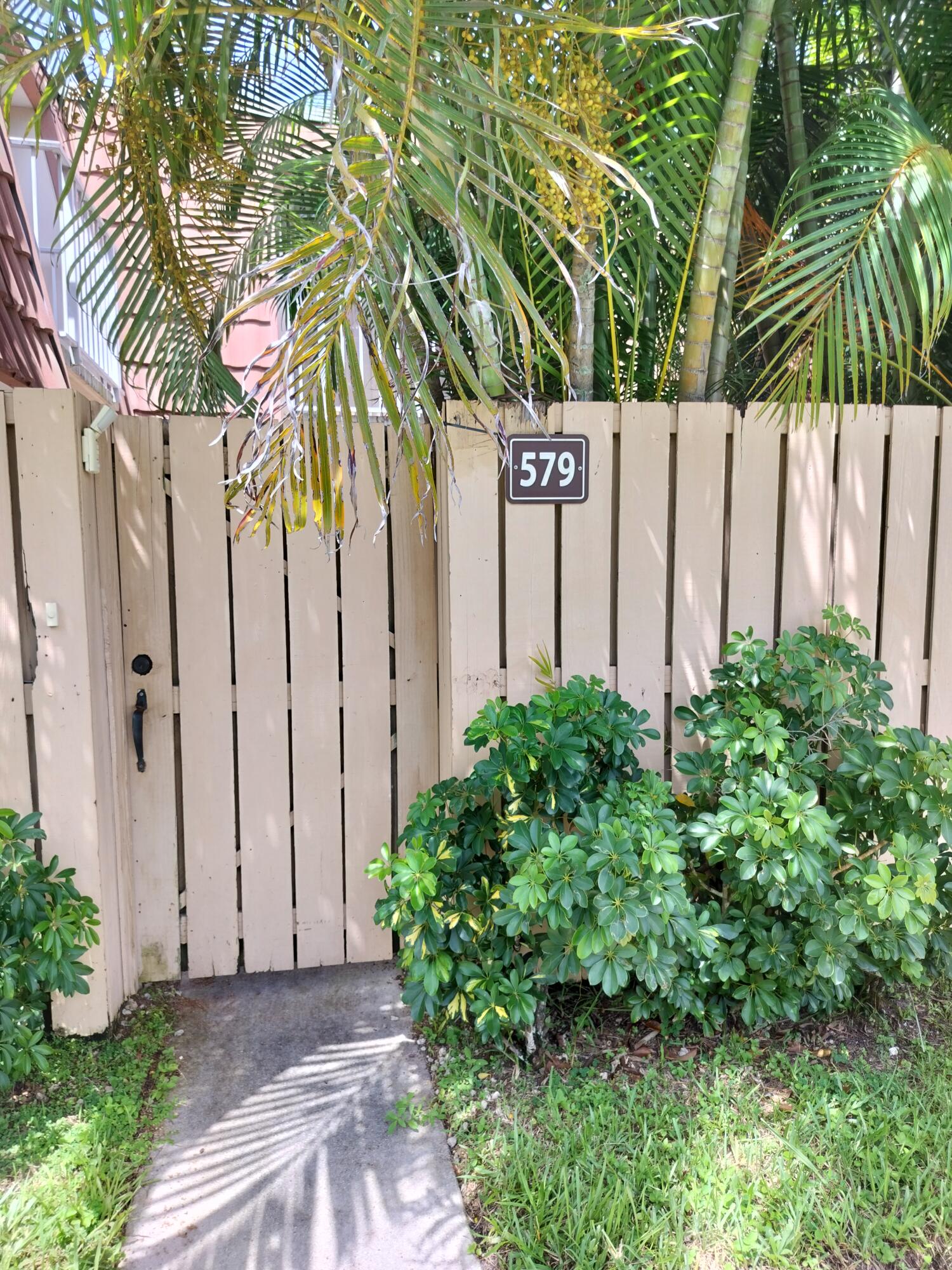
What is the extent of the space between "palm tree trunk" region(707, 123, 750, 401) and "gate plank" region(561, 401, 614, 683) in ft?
1.82

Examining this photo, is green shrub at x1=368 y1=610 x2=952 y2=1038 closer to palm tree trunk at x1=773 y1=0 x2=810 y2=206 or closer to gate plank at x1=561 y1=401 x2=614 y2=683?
gate plank at x1=561 y1=401 x2=614 y2=683

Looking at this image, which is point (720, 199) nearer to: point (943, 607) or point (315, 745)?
point (943, 607)

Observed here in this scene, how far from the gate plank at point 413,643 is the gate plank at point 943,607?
1.82 meters

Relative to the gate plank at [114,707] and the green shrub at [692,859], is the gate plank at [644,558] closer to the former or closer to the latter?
the green shrub at [692,859]

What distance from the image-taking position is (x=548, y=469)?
2.65m

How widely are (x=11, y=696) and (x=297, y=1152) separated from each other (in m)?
1.53

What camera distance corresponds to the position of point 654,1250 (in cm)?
178

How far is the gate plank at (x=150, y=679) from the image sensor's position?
110 inches

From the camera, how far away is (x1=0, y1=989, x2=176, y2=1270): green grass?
1835 mm

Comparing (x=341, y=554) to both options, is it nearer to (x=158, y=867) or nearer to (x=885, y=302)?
(x=158, y=867)

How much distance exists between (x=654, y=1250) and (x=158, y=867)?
6.41ft

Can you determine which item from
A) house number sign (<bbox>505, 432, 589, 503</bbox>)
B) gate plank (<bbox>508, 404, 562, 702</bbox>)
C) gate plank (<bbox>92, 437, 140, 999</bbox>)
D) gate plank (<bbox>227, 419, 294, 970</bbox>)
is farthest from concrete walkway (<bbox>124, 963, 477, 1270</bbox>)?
house number sign (<bbox>505, 432, 589, 503</bbox>)

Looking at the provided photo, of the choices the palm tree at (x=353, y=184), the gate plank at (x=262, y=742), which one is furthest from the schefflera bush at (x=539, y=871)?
the palm tree at (x=353, y=184)

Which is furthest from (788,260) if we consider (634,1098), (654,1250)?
(654,1250)
